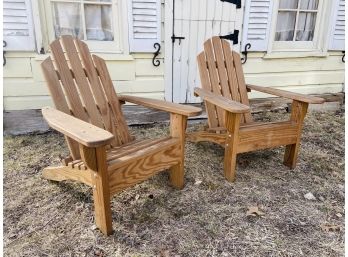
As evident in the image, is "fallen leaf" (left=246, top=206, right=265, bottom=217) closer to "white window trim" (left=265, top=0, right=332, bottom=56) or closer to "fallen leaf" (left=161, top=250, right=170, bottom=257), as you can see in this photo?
"fallen leaf" (left=161, top=250, right=170, bottom=257)

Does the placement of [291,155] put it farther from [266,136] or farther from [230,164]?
[230,164]

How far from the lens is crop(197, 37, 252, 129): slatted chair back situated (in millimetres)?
2467

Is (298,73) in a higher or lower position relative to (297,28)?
lower

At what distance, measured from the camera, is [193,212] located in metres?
1.90

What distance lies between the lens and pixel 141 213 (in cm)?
188

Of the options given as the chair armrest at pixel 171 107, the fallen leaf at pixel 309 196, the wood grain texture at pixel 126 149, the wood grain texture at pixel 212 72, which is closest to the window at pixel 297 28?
the wood grain texture at pixel 212 72

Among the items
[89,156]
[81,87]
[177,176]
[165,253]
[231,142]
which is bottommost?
[165,253]

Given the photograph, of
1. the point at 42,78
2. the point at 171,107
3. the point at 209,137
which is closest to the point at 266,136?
the point at 209,137

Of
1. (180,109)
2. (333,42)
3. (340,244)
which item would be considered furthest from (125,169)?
(333,42)

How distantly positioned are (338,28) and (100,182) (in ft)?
12.0

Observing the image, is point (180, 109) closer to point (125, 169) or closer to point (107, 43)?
point (125, 169)

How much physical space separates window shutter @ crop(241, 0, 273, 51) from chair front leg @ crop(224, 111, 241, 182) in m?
1.68

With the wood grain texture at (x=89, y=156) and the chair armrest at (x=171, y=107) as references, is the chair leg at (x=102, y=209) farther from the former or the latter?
the chair armrest at (x=171, y=107)

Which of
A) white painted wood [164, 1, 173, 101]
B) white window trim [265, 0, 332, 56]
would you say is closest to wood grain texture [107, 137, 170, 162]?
white painted wood [164, 1, 173, 101]
